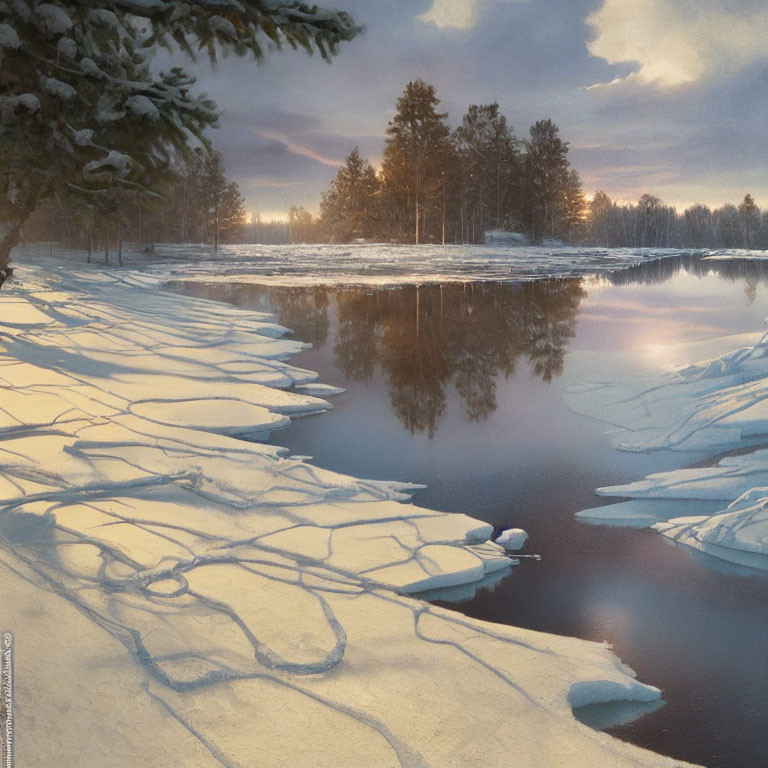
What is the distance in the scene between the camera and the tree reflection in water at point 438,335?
12000 mm

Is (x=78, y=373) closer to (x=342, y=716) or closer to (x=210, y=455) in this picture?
(x=210, y=455)

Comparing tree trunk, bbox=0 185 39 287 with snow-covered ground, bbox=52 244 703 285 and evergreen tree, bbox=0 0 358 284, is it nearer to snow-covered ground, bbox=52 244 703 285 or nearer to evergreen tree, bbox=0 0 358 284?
evergreen tree, bbox=0 0 358 284

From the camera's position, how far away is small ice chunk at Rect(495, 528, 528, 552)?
600cm

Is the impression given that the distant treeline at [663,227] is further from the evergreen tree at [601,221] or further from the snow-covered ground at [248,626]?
the snow-covered ground at [248,626]

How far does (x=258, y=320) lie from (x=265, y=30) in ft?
46.8

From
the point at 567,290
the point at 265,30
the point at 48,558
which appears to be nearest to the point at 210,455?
the point at 48,558

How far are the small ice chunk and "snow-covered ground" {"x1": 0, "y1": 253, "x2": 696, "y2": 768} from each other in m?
0.18

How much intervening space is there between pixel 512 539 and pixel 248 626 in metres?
2.77

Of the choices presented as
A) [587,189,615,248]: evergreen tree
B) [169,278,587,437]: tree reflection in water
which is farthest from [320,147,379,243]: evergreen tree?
[587,189,615,248]: evergreen tree

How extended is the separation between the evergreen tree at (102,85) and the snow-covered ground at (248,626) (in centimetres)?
246

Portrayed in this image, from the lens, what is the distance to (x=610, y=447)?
8.77 meters

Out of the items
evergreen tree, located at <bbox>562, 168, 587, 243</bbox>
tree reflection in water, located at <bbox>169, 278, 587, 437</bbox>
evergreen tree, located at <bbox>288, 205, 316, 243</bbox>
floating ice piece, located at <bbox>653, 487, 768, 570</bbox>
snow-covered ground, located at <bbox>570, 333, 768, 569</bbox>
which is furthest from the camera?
evergreen tree, located at <bbox>288, 205, 316, 243</bbox>

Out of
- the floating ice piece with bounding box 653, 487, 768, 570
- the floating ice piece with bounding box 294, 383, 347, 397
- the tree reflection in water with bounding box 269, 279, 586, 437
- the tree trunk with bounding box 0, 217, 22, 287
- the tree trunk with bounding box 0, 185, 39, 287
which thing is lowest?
the floating ice piece with bounding box 653, 487, 768, 570

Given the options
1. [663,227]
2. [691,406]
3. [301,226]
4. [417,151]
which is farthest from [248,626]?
[301,226]
